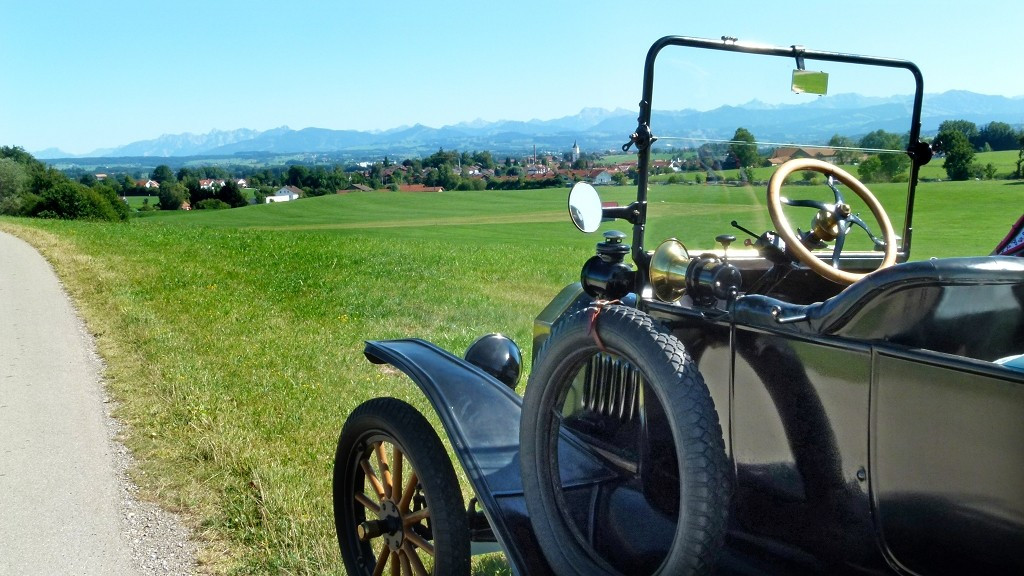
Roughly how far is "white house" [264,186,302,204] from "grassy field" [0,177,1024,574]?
35316 mm

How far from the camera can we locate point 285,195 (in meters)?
55.4

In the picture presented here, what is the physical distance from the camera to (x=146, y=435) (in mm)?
5426

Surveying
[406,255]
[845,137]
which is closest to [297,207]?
[406,255]

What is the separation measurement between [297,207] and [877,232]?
4606 centimetres

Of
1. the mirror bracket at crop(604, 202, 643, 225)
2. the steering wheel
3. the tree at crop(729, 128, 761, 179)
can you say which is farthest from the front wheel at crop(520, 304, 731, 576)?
the tree at crop(729, 128, 761, 179)

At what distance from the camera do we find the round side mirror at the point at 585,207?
2902 millimetres

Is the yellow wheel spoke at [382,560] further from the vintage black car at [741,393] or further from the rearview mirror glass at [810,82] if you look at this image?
the rearview mirror glass at [810,82]

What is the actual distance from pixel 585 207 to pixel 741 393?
0.98 m

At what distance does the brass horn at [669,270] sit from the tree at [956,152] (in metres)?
1.64

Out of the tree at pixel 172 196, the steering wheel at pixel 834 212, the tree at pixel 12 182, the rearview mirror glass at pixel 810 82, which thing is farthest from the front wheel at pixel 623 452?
the tree at pixel 12 182

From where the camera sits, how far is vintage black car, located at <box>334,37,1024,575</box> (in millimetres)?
1724

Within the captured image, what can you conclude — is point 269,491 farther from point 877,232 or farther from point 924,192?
point 924,192

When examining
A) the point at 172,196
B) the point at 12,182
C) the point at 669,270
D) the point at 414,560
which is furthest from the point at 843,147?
the point at 12,182

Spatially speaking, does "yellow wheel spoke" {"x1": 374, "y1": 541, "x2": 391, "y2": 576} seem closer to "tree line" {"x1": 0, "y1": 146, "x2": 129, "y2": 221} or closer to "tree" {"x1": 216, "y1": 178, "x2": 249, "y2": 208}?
"tree line" {"x1": 0, "y1": 146, "x2": 129, "y2": 221}
